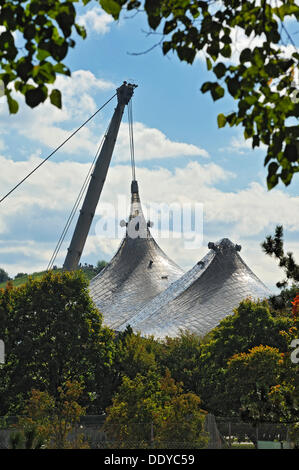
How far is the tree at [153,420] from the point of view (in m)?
31.4

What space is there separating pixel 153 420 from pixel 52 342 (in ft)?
47.8

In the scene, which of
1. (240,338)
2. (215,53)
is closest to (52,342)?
(240,338)

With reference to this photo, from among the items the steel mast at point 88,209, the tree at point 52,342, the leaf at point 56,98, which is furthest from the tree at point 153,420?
the steel mast at point 88,209

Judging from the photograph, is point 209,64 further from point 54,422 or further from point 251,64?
point 54,422

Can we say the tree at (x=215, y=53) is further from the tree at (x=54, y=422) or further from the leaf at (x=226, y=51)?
the tree at (x=54, y=422)

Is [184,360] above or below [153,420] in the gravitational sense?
above

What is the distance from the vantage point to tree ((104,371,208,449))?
1236 inches

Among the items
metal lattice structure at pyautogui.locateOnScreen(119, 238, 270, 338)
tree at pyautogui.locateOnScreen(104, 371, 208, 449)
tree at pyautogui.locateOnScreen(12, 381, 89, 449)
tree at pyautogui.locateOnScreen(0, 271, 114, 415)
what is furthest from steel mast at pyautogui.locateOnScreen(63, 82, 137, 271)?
tree at pyautogui.locateOnScreen(104, 371, 208, 449)

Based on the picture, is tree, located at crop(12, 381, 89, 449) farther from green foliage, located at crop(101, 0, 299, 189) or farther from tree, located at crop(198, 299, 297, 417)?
green foliage, located at crop(101, 0, 299, 189)

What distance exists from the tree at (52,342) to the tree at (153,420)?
9519 millimetres

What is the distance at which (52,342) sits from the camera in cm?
4697

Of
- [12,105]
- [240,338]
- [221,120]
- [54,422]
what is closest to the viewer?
[12,105]

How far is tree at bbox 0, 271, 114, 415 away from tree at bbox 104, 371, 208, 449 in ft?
31.2
